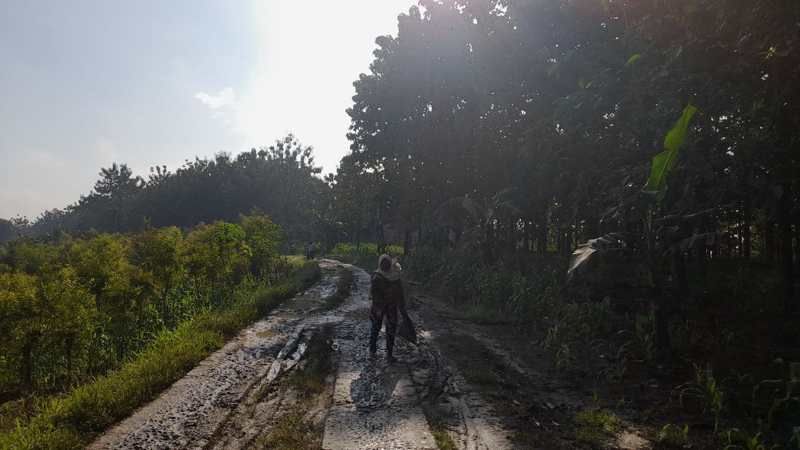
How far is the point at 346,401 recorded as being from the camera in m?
6.48

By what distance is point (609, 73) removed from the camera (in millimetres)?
8781

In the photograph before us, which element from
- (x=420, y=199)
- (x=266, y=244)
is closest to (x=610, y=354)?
(x=266, y=244)

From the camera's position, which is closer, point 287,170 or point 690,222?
point 690,222

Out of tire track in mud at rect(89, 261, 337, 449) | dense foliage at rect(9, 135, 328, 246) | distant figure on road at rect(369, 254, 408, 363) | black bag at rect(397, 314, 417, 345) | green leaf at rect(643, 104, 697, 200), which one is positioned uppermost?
dense foliage at rect(9, 135, 328, 246)

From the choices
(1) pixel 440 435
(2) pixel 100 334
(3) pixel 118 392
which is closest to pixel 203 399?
(3) pixel 118 392

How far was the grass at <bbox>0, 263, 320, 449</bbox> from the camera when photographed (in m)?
5.15

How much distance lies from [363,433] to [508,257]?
45.3ft

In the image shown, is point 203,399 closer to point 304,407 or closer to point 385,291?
point 304,407

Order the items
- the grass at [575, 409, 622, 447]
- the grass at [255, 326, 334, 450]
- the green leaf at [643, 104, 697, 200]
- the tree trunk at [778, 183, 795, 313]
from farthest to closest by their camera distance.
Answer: the tree trunk at [778, 183, 795, 313]
the grass at [575, 409, 622, 447]
the grass at [255, 326, 334, 450]
the green leaf at [643, 104, 697, 200]

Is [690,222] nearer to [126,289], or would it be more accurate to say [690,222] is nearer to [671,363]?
[671,363]

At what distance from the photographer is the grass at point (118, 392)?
515 cm

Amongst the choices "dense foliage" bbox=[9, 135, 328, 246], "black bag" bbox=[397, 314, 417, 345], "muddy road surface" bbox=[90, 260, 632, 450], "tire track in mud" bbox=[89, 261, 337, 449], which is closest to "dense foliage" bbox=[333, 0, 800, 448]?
"muddy road surface" bbox=[90, 260, 632, 450]

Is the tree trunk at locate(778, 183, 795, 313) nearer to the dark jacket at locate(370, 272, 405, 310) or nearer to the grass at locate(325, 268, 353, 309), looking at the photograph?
the dark jacket at locate(370, 272, 405, 310)

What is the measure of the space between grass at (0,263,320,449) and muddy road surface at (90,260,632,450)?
0.18 metres
